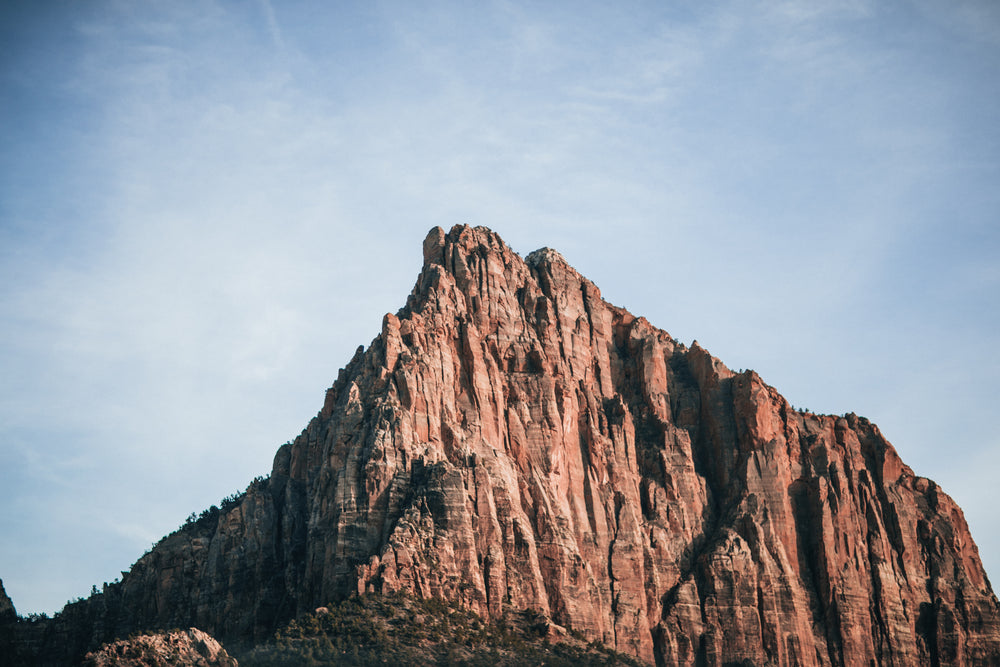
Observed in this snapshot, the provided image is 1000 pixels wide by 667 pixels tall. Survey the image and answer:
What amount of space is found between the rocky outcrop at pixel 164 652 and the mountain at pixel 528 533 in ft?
56.2

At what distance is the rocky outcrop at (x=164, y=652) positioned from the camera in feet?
468

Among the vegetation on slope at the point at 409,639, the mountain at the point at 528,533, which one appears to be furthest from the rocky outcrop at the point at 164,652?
the mountain at the point at 528,533

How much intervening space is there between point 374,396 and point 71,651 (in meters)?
46.5

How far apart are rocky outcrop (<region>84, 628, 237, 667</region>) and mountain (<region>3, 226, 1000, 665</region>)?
674 inches

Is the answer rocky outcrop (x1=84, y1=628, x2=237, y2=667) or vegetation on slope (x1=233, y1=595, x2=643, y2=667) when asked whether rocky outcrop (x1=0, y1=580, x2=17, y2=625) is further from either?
rocky outcrop (x1=84, y1=628, x2=237, y2=667)

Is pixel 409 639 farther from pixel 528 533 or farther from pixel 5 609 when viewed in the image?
pixel 5 609

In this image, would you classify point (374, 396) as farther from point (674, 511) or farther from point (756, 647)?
point (756, 647)

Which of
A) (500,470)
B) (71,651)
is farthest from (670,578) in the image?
(71,651)

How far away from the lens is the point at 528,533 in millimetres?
172000

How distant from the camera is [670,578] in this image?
7308 inches

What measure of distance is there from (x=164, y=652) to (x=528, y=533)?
44328 mm

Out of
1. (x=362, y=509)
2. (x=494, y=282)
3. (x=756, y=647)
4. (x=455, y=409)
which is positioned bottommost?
(x=756, y=647)

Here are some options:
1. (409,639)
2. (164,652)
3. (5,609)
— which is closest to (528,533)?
(409,639)

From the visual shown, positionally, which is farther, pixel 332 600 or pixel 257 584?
pixel 257 584
